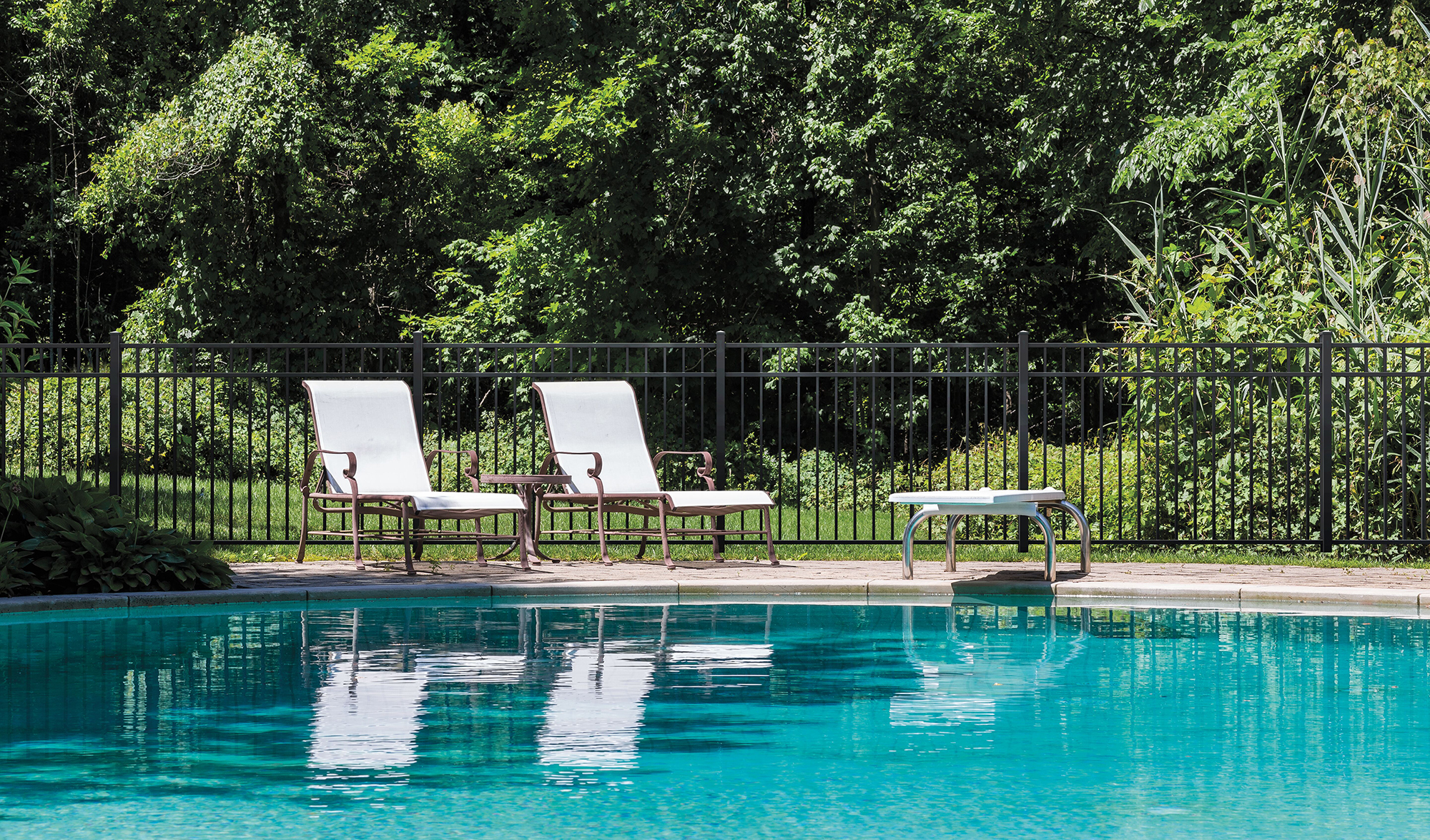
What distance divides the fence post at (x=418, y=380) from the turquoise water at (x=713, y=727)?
2.51 m

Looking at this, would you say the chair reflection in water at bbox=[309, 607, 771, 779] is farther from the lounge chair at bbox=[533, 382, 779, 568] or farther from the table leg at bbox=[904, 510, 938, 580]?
the lounge chair at bbox=[533, 382, 779, 568]

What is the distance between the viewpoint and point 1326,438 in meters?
10.3

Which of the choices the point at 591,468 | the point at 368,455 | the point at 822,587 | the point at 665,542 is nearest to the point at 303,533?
the point at 368,455

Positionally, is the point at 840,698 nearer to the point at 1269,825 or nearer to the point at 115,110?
the point at 1269,825

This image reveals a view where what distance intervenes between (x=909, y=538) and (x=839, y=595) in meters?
0.63

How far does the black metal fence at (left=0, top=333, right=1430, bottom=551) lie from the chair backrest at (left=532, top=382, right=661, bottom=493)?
0.25 m

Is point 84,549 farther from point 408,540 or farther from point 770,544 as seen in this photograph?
point 770,544

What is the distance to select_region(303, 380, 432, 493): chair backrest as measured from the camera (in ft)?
32.8

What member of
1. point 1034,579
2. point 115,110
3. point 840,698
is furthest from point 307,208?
point 840,698

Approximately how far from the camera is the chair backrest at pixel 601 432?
10.2m

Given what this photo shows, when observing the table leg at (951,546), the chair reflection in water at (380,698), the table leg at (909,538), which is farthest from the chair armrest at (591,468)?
the chair reflection in water at (380,698)

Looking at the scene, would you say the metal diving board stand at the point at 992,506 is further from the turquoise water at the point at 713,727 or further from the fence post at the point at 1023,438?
the fence post at the point at 1023,438

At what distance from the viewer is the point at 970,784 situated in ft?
14.4

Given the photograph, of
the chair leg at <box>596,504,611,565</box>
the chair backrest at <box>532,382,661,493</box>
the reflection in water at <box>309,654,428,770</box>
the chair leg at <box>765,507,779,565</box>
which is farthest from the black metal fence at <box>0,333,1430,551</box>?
the reflection in water at <box>309,654,428,770</box>
